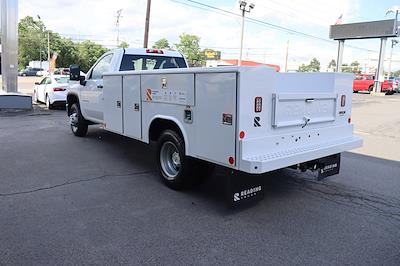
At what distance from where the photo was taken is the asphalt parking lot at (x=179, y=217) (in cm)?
362

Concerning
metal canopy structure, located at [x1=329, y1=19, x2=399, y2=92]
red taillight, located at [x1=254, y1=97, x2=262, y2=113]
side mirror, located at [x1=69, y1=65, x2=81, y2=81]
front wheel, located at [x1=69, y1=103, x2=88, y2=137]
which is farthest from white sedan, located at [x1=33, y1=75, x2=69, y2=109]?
metal canopy structure, located at [x1=329, y1=19, x2=399, y2=92]

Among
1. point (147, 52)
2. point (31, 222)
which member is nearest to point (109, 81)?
point (147, 52)

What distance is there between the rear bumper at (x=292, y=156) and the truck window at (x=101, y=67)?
Answer: 181 inches

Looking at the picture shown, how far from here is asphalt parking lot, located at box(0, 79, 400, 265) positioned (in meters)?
3.62

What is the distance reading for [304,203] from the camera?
16.7ft

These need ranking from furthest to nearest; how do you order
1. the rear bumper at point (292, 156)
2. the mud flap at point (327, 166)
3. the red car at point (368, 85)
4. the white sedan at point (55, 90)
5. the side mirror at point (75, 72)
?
the red car at point (368, 85) → the white sedan at point (55, 90) → the side mirror at point (75, 72) → the mud flap at point (327, 166) → the rear bumper at point (292, 156)

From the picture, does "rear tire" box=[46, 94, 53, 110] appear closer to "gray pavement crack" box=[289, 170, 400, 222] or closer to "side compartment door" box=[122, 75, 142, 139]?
"side compartment door" box=[122, 75, 142, 139]

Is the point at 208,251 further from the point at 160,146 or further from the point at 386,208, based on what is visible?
the point at 386,208

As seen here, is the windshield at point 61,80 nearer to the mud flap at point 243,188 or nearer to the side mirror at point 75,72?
the side mirror at point 75,72

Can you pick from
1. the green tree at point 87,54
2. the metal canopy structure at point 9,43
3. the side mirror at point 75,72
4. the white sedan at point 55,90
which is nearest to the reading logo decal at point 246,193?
the side mirror at point 75,72

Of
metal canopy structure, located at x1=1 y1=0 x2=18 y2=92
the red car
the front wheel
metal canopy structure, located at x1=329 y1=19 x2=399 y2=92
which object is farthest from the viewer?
the red car

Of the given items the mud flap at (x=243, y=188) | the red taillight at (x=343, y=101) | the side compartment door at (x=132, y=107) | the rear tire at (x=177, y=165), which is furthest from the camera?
the side compartment door at (x=132, y=107)

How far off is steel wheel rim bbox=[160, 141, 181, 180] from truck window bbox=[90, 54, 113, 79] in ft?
9.54

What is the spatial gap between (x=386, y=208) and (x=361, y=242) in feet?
4.13
